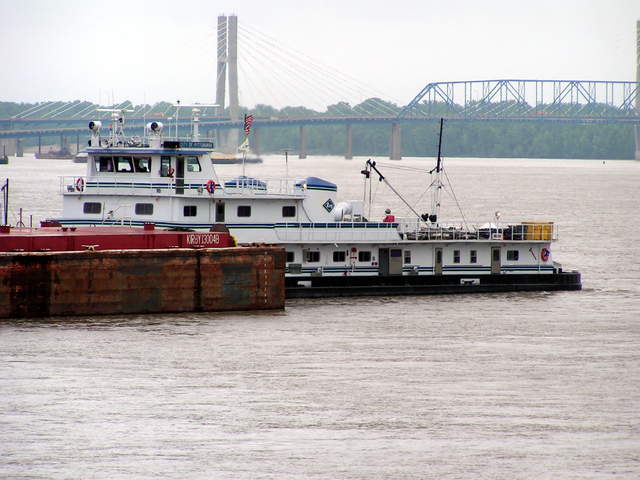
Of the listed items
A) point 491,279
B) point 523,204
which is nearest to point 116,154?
point 491,279

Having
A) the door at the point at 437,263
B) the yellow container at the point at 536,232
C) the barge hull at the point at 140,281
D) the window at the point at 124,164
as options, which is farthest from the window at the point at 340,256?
the window at the point at 124,164

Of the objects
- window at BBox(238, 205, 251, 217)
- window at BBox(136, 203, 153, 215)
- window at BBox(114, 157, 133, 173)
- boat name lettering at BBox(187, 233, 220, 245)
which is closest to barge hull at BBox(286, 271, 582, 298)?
window at BBox(238, 205, 251, 217)

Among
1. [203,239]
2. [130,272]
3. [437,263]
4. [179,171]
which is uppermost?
[179,171]

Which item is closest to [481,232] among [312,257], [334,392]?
[312,257]

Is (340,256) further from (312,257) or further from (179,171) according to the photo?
(179,171)

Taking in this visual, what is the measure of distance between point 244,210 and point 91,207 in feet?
18.1

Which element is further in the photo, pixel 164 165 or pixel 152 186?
pixel 164 165

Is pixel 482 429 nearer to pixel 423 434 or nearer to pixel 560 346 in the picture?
pixel 423 434

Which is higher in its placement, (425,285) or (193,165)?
(193,165)

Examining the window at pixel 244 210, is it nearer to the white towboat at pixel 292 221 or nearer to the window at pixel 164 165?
the white towboat at pixel 292 221

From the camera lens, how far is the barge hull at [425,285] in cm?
4447

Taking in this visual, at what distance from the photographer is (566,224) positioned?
8550 centimetres

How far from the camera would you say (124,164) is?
45.4 metres

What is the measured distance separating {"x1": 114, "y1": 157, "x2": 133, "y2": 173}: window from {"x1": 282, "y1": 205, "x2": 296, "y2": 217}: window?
5765 mm
